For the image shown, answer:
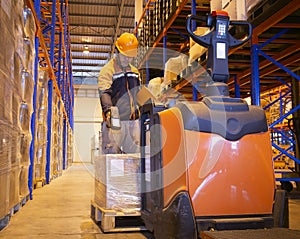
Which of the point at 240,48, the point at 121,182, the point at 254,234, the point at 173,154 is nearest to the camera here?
the point at 254,234

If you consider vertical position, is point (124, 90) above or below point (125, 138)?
above

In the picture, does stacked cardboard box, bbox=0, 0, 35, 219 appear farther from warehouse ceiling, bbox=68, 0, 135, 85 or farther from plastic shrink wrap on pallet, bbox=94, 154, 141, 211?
warehouse ceiling, bbox=68, 0, 135, 85

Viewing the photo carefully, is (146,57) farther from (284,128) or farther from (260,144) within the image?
(260,144)

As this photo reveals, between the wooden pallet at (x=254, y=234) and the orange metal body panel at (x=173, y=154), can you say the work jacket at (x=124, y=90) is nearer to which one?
the orange metal body panel at (x=173, y=154)

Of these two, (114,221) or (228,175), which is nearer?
(228,175)

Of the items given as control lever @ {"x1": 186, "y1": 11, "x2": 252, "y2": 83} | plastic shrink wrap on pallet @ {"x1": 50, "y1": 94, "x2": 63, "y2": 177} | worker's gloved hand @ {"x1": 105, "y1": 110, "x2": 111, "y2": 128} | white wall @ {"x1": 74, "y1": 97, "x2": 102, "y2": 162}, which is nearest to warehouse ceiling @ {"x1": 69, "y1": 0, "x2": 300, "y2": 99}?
control lever @ {"x1": 186, "y1": 11, "x2": 252, "y2": 83}

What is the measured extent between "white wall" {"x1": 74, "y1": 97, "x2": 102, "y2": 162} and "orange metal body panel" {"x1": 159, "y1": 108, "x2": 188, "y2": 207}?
23214 mm

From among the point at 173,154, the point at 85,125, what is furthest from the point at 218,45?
the point at 85,125

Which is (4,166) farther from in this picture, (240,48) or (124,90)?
(240,48)

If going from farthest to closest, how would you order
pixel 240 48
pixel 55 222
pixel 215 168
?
pixel 240 48
pixel 55 222
pixel 215 168

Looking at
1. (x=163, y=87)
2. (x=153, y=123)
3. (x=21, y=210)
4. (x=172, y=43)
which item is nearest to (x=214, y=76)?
(x=153, y=123)

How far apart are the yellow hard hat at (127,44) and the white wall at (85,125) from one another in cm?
2141

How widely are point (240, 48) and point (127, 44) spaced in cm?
195

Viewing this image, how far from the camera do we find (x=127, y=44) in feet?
13.0
